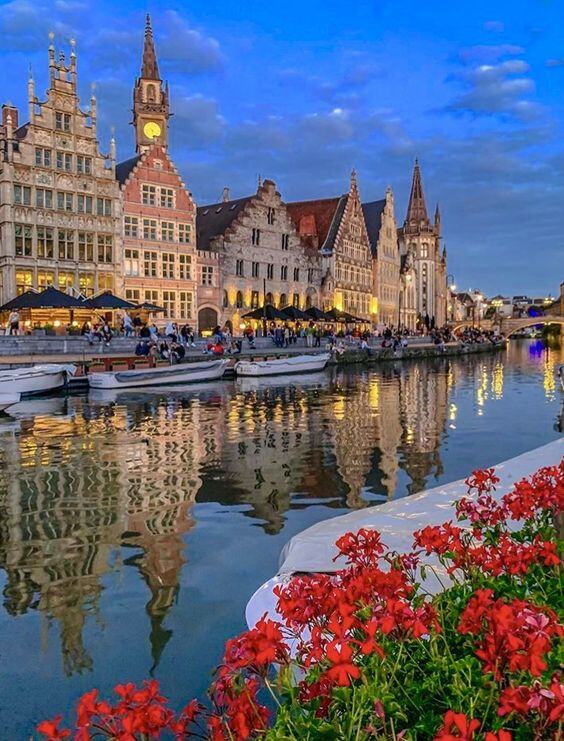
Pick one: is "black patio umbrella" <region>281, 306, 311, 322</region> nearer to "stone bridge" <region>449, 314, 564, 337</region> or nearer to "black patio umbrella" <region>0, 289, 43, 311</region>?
"black patio umbrella" <region>0, 289, 43, 311</region>

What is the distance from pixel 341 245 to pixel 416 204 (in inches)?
2162

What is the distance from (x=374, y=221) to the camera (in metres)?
82.6

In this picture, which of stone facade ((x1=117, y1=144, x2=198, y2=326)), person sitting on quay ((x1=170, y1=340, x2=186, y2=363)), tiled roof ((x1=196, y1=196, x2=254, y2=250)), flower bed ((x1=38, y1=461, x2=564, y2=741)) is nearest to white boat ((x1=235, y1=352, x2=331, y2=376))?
person sitting on quay ((x1=170, y1=340, x2=186, y2=363))

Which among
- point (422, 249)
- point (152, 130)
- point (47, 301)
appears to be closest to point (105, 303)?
point (47, 301)

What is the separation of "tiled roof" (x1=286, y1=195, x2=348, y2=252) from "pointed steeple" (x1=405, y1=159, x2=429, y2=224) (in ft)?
154

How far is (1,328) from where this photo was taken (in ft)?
128

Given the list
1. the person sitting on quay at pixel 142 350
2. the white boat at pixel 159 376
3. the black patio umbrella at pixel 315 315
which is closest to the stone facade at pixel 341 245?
the black patio umbrella at pixel 315 315

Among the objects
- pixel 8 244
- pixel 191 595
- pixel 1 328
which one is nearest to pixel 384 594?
pixel 191 595

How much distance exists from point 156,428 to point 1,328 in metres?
25.6

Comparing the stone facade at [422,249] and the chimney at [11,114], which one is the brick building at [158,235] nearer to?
the chimney at [11,114]

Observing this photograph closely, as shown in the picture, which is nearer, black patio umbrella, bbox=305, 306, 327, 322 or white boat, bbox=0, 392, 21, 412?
white boat, bbox=0, 392, 21, 412

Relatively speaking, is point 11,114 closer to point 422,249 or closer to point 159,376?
point 159,376

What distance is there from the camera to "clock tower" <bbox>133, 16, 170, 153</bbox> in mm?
56812

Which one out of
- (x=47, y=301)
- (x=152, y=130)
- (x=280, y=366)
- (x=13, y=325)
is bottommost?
(x=280, y=366)
